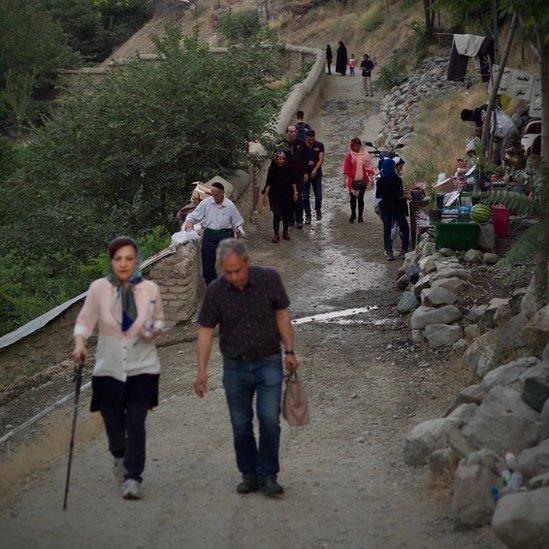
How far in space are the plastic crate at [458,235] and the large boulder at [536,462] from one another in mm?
6034

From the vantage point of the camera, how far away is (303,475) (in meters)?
7.43

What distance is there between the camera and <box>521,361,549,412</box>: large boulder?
698 centimetres

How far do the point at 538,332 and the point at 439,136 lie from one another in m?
14.0

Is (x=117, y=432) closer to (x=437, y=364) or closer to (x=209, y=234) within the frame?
(x=437, y=364)

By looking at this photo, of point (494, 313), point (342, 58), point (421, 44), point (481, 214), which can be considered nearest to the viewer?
point (494, 313)

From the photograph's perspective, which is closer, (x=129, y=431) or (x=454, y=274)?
(x=129, y=431)

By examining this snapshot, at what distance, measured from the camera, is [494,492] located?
6.29 meters

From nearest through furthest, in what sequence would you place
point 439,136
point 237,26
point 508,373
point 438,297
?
point 508,373
point 438,297
point 439,136
point 237,26

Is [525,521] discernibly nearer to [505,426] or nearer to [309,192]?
[505,426]

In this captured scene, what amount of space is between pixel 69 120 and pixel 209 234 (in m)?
6.46

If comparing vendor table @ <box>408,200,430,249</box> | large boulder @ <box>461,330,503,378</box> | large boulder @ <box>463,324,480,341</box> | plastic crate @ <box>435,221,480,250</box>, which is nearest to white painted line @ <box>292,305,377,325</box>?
plastic crate @ <box>435,221,480,250</box>

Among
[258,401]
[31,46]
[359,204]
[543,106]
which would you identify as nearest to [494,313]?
[543,106]

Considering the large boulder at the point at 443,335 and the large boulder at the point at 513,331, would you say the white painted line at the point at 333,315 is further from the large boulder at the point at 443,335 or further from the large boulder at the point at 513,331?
the large boulder at the point at 513,331

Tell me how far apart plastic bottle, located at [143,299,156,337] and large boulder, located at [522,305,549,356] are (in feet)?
9.70
